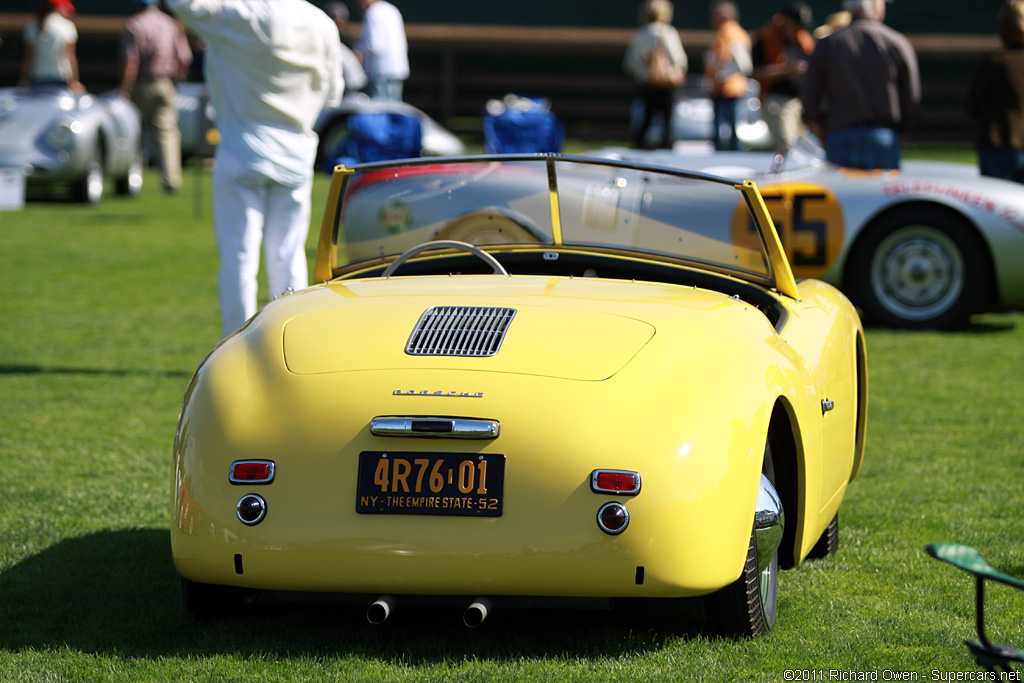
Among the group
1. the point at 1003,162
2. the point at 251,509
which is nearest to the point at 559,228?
the point at 251,509

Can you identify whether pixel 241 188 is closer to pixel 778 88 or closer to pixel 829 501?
pixel 829 501

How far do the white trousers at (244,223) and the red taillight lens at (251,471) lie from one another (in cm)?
327

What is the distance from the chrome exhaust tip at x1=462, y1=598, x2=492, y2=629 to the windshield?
1.53 metres

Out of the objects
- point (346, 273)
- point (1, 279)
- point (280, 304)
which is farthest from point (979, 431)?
point (1, 279)

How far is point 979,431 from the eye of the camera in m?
6.26

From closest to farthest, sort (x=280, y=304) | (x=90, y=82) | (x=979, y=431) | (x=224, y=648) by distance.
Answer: (x=224, y=648)
(x=280, y=304)
(x=979, y=431)
(x=90, y=82)

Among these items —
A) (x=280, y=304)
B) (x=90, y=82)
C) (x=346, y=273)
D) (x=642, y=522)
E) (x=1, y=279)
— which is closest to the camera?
(x=642, y=522)

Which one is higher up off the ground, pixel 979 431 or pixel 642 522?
pixel 642 522

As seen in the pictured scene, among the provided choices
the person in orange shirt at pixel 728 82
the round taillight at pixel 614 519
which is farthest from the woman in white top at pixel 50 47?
the round taillight at pixel 614 519

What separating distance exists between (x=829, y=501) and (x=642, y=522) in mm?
1058

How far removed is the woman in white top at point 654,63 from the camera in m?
14.7

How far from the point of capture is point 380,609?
3.17 m

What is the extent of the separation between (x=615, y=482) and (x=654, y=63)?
1214 cm

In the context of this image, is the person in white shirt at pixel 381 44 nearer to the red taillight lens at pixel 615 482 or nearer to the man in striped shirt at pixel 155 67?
the man in striped shirt at pixel 155 67
